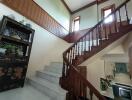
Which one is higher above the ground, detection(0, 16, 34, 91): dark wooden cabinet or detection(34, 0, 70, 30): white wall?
detection(34, 0, 70, 30): white wall

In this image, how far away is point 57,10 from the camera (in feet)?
18.4

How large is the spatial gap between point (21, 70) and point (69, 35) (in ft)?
13.4

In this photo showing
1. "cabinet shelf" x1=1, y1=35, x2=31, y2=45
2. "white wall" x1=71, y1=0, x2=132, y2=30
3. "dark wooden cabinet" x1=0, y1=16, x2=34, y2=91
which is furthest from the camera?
"white wall" x1=71, y1=0, x2=132, y2=30

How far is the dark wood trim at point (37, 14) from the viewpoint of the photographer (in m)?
3.49

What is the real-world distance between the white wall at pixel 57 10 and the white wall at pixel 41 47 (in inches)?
45.6

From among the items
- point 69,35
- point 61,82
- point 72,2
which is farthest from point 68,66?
point 72,2

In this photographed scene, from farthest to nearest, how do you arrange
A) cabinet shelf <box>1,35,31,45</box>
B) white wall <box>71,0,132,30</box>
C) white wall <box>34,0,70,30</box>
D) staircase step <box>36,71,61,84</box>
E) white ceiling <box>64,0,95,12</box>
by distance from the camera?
white ceiling <box>64,0,95,12</box> → white wall <box>71,0,132,30</box> → white wall <box>34,0,70,30</box> → staircase step <box>36,71,61,84</box> → cabinet shelf <box>1,35,31,45</box>

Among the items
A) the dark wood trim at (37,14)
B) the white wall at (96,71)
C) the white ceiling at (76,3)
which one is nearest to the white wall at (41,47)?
the dark wood trim at (37,14)

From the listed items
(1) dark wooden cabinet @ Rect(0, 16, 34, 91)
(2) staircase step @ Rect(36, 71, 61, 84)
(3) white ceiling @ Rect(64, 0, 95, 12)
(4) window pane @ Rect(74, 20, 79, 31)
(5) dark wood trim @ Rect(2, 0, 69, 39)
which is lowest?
(2) staircase step @ Rect(36, 71, 61, 84)

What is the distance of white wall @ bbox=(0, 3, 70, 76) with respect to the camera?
12.0 ft

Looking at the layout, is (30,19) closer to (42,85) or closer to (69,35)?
(42,85)

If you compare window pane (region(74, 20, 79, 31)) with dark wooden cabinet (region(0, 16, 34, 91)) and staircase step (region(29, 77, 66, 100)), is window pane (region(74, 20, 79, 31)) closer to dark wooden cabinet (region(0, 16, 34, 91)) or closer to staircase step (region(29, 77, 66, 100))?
dark wooden cabinet (region(0, 16, 34, 91))

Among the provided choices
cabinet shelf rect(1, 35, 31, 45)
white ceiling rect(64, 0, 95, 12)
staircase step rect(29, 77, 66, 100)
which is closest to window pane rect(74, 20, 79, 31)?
white ceiling rect(64, 0, 95, 12)

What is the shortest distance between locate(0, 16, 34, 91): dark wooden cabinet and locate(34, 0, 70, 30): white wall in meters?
1.99
